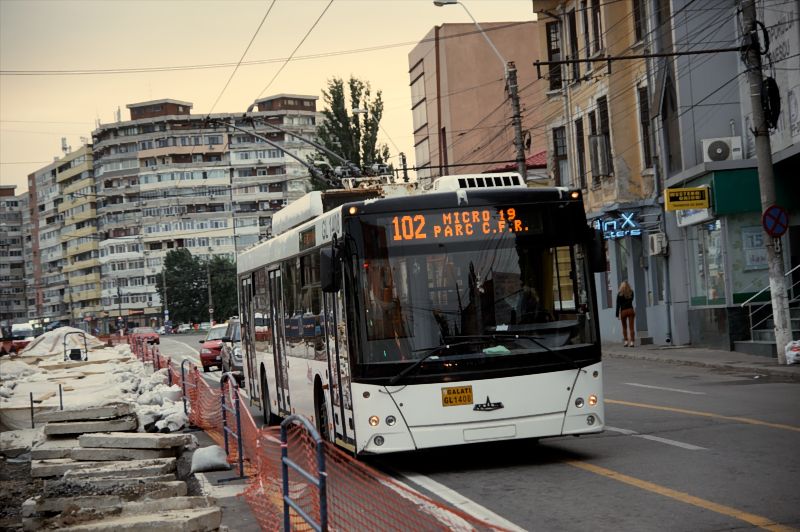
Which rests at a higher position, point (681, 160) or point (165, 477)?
point (681, 160)

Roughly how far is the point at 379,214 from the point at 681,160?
2398 cm

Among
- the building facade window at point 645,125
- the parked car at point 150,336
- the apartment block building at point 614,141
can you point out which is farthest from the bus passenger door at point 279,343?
the parked car at point 150,336

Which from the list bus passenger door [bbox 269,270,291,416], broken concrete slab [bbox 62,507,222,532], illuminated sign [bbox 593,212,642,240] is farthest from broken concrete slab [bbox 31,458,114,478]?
illuminated sign [bbox 593,212,642,240]

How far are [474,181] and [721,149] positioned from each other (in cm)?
2048

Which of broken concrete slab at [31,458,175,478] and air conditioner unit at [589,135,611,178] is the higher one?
air conditioner unit at [589,135,611,178]

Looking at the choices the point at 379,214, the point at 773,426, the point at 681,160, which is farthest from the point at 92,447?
the point at 681,160

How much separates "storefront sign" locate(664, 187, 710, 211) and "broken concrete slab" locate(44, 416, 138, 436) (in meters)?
17.1

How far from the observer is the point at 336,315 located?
13.5 metres

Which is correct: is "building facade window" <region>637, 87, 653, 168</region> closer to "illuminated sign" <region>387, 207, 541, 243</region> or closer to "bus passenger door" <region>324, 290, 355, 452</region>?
"bus passenger door" <region>324, 290, 355, 452</region>

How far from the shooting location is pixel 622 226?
3925 cm

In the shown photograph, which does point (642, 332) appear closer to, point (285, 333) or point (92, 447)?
point (285, 333)

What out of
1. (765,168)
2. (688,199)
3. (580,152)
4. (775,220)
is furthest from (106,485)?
(580,152)

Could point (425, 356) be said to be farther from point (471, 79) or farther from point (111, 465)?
point (471, 79)

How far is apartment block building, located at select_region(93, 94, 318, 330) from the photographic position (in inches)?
6629
